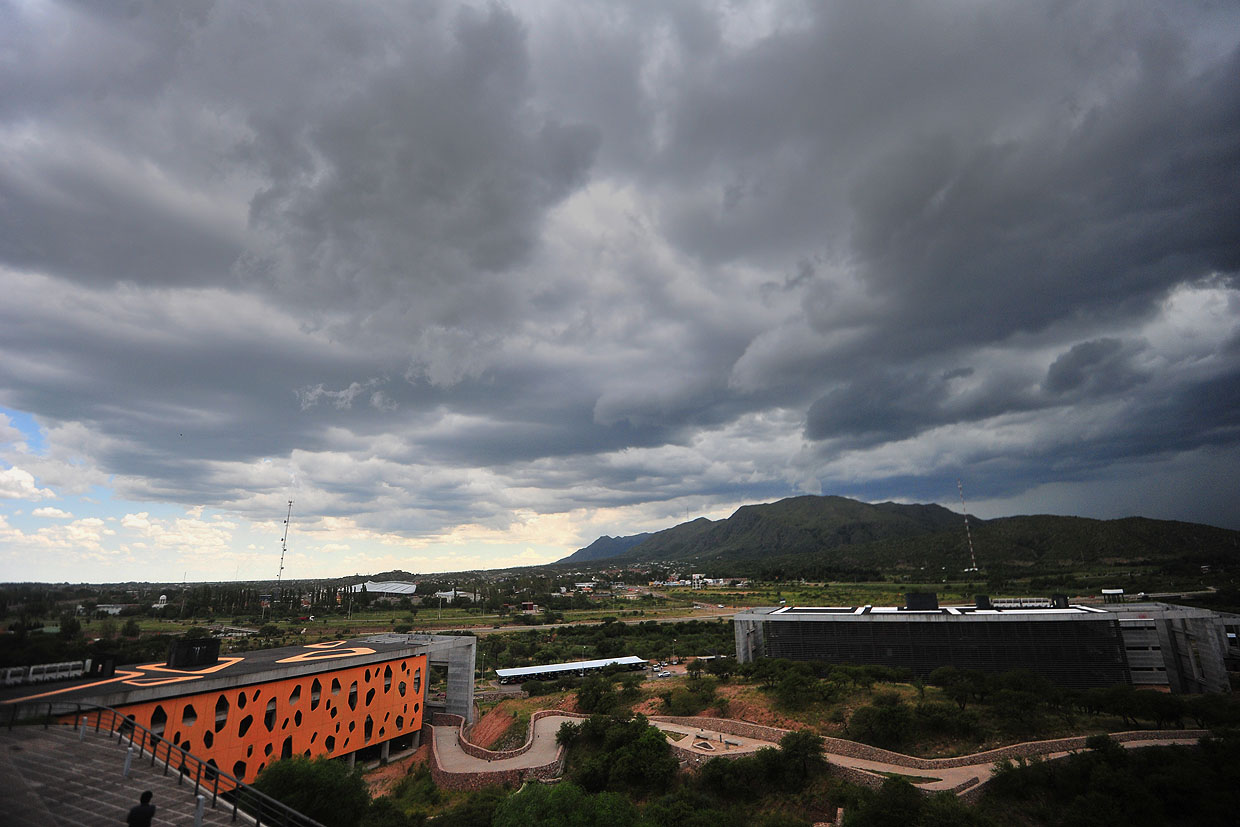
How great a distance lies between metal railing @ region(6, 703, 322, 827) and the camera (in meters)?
14.3

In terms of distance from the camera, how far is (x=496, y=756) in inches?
1839

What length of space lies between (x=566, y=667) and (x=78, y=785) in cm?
7254

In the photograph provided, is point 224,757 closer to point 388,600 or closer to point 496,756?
point 496,756

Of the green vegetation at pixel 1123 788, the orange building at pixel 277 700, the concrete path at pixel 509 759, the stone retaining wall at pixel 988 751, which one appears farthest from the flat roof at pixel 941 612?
the orange building at pixel 277 700

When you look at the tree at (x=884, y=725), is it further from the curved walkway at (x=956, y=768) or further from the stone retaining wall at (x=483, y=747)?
the stone retaining wall at (x=483, y=747)

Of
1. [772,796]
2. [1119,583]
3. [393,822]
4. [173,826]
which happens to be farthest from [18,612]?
[1119,583]

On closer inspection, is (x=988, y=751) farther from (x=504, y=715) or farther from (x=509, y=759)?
(x=504, y=715)

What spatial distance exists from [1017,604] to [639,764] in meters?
58.5

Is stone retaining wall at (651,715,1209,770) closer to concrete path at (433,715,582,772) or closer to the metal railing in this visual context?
concrete path at (433,715,582,772)

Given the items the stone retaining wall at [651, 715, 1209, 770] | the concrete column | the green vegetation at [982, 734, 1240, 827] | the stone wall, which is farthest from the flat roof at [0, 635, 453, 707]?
the green vegetation at [982, 734, 1240, 827]

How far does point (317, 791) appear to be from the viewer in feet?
79.4

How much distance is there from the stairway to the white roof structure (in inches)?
2624

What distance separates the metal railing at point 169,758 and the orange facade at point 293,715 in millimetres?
11526

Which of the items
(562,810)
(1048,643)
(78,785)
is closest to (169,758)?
(78,785)
